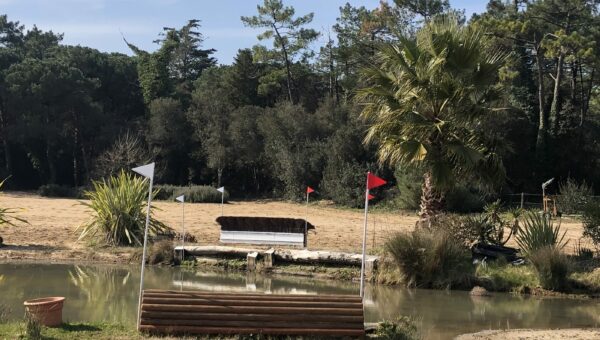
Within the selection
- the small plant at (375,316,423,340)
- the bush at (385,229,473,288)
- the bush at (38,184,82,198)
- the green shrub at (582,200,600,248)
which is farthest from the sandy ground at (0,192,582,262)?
the bush at (38,184,82,198)

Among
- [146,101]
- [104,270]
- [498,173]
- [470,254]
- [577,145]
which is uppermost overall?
[146,101]

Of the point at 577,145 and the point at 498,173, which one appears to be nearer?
the point at 498,173

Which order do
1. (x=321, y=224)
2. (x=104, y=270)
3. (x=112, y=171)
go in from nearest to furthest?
(x=104, y=270)
(x=321, y=224)
(x=112, y=171)

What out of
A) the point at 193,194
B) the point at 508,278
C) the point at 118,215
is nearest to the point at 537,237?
the point at 508,278

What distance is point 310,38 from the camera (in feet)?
185

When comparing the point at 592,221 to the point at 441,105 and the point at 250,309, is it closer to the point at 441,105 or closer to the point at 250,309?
the point at 441,105

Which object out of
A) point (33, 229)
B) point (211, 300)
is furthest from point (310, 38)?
point (211, 300)

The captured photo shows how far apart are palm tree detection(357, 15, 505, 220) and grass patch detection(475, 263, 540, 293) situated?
2.18m

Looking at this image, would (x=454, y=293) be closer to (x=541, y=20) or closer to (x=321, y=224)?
(x=321, y=224)

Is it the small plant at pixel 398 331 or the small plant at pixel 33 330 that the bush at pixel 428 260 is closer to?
the small plant at pixel 398 331

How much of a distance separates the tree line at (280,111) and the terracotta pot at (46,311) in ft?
90.3

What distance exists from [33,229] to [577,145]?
3558 cm

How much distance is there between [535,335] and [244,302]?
16.0 ft

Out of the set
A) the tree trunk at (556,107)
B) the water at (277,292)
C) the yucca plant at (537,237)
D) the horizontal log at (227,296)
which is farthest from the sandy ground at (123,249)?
the tree trunk at (556,107)
